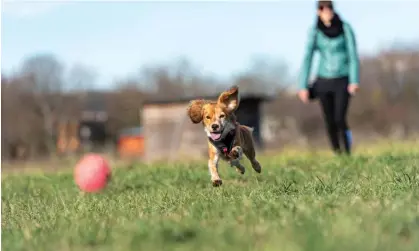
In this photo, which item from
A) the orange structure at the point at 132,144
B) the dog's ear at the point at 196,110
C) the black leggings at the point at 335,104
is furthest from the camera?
the orange structure at the point at 132,144

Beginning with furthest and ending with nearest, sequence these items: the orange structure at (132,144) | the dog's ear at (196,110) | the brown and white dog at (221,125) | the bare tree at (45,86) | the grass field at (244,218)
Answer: the bare tree at (45,86), the orange structure at (132,144), the dog's ear at (196,110), the brown and white dog at (221,125), the grass field at (244,218)

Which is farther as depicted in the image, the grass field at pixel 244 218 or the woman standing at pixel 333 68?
the woman standing at pixel 333 68

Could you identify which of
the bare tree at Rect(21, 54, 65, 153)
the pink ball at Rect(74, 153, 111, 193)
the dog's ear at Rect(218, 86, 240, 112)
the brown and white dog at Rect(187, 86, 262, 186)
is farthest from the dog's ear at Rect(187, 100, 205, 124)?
the bare tree at Rect(21, 54, 65, 153)

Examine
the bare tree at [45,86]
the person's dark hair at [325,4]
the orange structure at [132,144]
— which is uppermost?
the person's dark hair at [325,4]

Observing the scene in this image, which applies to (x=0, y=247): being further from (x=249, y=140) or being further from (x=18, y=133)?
(x=18, y=133)

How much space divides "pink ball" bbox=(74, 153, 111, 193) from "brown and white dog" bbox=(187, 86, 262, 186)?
195 centimetres

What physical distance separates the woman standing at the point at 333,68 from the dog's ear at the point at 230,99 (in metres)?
3.87

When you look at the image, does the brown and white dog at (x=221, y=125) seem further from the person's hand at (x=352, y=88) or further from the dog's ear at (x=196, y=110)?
the person's hand at (x=352, y=88)

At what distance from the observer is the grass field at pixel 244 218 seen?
8.90 ft

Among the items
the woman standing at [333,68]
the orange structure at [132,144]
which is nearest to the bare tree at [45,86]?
the orange structure at [132,144]

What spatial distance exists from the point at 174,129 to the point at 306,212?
817 inches

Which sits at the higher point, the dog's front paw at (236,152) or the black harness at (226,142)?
the black harness at (226,142)

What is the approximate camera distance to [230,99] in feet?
16.5

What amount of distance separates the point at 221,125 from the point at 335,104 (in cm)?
418
